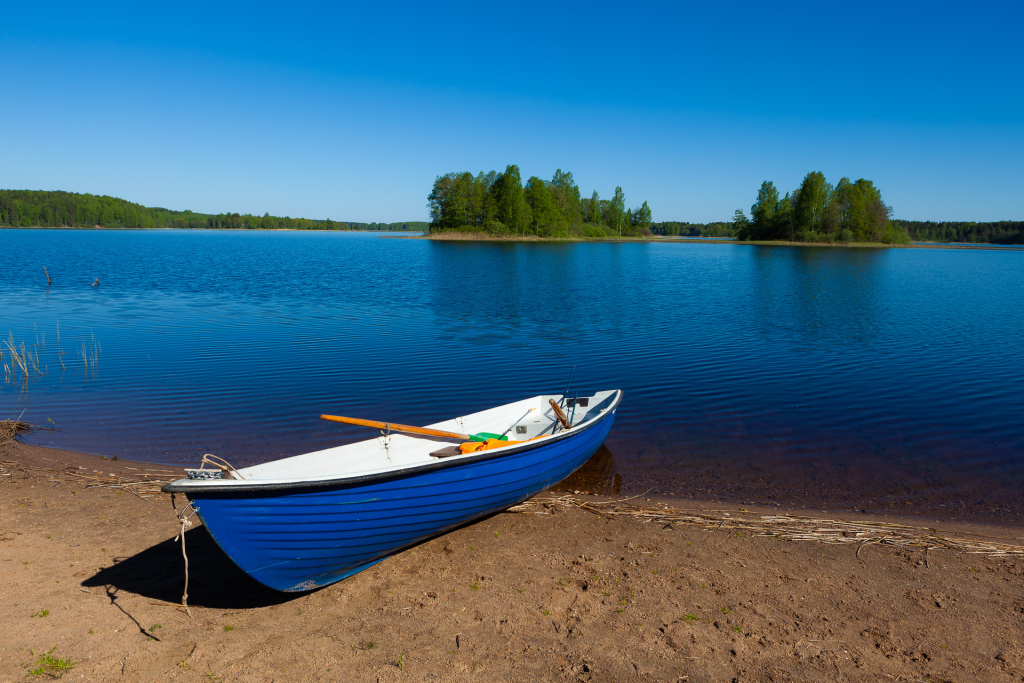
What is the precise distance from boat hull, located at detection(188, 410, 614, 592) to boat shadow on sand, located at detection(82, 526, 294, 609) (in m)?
0.45

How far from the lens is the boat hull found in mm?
4648

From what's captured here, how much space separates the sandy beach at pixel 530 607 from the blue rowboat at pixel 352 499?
43 cm

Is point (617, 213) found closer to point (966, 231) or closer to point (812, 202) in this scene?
point (812, 202)

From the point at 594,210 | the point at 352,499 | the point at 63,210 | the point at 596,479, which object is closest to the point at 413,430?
the point at 352,499

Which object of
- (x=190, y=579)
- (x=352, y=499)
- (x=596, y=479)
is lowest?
(x=596, y=479)

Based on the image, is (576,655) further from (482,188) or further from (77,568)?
(482,188)

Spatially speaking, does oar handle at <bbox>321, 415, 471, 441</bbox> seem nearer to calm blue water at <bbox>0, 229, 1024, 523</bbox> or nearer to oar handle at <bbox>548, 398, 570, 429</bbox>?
oar handle at <bbox>548, 398, 570, 429</bbox>

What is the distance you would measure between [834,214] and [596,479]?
108733mm

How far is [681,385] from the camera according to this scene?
13.6 metres

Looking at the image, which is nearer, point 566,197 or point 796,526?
point 796,526

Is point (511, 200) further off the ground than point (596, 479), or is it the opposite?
point (511, 200)

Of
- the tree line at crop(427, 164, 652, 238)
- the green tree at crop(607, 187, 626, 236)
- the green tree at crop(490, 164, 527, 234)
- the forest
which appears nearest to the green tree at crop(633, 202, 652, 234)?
the green tree at crop(607, 187, 626, 236)

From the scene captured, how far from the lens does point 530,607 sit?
5215 millimetres

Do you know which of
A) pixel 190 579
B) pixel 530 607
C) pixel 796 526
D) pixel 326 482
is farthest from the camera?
pixel 796 526
